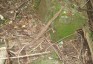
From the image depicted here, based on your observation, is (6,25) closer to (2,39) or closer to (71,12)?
(2,39)

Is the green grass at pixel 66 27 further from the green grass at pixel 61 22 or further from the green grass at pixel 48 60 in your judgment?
the green grass at pixel 48 60

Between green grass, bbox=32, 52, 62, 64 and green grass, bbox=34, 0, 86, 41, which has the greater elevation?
green grass, bbox=34, 0, 86, 41

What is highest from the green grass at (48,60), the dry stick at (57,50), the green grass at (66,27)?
the green grass at (66,27)

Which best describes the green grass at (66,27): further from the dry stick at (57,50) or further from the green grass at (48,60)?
the green grass at (48,60)

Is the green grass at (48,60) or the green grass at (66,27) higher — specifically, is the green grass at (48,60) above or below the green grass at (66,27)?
below

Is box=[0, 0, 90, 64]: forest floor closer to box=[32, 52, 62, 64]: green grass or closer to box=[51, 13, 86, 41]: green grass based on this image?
box=[32, 52, 62, 64]: green grass

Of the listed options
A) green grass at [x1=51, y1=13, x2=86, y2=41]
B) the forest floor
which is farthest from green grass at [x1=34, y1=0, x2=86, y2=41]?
the forest floor

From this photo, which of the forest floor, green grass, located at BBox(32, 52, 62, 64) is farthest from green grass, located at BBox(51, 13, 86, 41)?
green grass, located at BBox(32, 52, 62, 64)

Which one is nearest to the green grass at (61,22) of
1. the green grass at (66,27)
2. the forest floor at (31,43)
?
the green grass at (66,27)

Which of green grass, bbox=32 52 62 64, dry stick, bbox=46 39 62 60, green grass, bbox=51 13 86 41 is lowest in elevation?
green grass, bbox=32 52 62 64

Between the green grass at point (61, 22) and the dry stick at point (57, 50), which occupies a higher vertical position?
the green grass at point (61, 22)

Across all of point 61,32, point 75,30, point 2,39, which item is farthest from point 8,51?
point 75,30

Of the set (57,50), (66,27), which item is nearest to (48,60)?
(57,50)

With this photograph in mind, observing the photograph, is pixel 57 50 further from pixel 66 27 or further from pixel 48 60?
pixel 66 27
